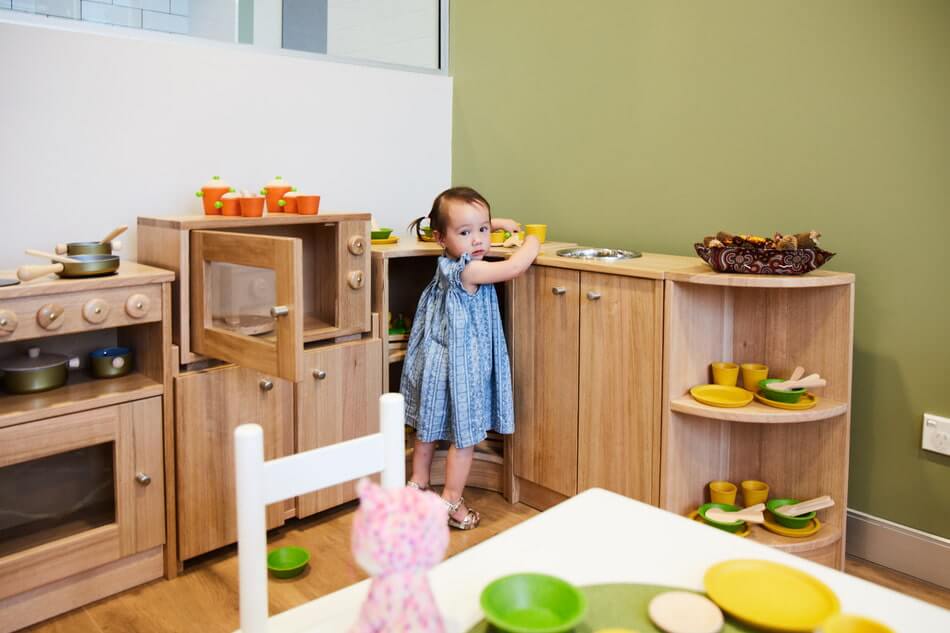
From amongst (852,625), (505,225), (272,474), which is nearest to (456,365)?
(505,225)

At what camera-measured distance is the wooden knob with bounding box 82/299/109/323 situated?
1998 millimetres

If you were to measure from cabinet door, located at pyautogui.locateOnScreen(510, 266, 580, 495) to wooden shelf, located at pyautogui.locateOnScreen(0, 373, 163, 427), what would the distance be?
109 cm

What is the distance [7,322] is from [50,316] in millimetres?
93

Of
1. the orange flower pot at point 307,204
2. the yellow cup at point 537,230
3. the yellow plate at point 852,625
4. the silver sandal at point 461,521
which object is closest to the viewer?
the yellow plate at point 852,625

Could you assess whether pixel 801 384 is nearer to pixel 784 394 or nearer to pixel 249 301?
pixel 784 394

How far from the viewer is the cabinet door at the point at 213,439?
7.31 ft

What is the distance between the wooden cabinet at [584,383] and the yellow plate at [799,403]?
29 centimetres

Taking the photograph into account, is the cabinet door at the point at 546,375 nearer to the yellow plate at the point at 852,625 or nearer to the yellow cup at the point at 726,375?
the yellow cup at the point at 726,375

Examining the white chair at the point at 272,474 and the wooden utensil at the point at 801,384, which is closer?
the white chair at the point at 272,474

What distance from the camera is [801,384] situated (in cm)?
223

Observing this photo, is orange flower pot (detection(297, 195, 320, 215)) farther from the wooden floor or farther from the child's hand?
the wooden floor

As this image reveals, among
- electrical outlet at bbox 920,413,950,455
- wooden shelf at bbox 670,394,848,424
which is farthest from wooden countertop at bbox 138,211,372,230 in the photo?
electrical outlet at bbox 920,413,950,455

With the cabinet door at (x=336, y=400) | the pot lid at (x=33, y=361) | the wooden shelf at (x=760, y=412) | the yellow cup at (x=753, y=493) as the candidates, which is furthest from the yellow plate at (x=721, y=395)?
the pot lid at (x=33, y=361)

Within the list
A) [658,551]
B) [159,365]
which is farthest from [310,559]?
[658,551]
